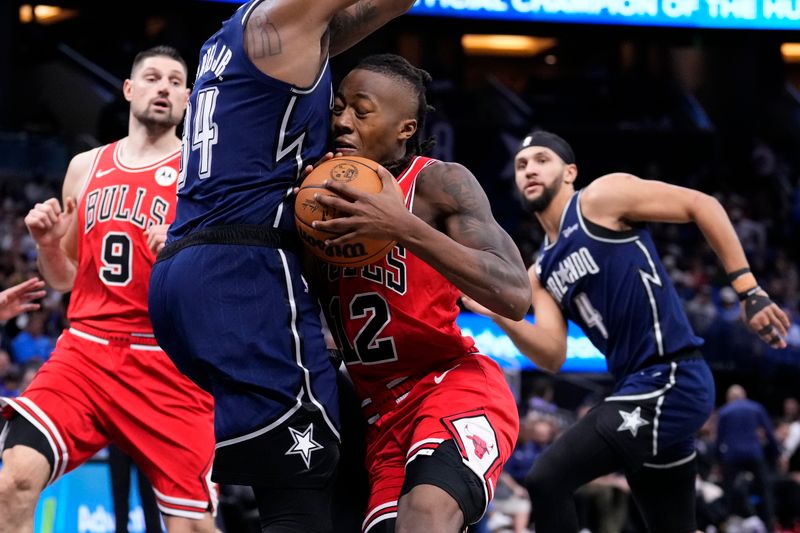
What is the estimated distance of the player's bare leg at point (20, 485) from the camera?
15.2 feet

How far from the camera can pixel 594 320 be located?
5.69 metres

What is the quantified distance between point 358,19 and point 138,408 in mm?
2110

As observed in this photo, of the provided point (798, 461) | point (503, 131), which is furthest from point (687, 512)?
point (503, 131)

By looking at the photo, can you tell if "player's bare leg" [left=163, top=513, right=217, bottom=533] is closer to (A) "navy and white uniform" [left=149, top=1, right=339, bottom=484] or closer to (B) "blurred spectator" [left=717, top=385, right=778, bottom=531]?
(A) "navy and white uniform" [left=149, top=1, right=339, bottom=484]

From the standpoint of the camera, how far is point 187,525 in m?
5.04

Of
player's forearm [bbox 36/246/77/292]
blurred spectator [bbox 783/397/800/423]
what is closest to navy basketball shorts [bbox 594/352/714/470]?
player's forearm [bbox 36/246/77/292]

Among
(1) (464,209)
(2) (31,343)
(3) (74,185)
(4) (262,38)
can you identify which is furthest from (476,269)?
(2) (31,343)

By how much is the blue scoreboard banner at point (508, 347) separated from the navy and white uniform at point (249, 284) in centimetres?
1274

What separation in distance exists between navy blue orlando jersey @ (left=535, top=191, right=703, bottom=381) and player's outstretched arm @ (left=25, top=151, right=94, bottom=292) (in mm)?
2313

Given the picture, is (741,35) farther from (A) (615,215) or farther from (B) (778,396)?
(A) (615,215)

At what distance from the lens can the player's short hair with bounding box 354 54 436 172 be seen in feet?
12.3

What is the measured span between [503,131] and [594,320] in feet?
51.8

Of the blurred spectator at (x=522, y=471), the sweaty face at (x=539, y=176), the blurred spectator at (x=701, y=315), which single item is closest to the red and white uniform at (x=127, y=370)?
the sweaty face at (x=539, y=176)

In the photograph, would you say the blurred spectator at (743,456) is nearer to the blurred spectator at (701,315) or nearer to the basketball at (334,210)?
the blurred spectator at (701,315)
